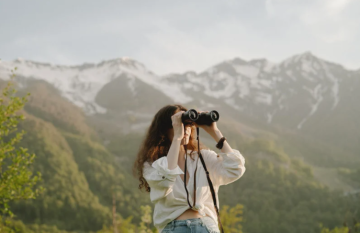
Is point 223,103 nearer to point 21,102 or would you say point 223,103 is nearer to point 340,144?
point 340,144

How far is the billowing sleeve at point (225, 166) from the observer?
2424mm

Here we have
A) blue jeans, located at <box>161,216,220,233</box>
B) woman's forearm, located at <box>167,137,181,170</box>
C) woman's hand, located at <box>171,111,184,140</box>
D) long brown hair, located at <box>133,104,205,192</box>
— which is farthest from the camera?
long brown hair, located at <box>133,104,205,192</box>

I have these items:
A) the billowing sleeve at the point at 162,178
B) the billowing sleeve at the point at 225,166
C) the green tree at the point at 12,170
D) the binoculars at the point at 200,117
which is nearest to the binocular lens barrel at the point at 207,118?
the binoculars at the point at 200,117

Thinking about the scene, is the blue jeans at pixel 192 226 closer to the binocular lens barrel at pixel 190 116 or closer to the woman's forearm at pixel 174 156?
the woman's forearm at pixel 174 156

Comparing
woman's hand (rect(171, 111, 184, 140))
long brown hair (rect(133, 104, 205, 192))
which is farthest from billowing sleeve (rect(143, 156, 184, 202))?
long brown hair (rect(133, 104, 205, 192))

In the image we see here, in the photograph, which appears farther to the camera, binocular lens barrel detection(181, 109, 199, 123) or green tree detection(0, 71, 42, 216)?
green tree detection(0, 71, 42, 216)

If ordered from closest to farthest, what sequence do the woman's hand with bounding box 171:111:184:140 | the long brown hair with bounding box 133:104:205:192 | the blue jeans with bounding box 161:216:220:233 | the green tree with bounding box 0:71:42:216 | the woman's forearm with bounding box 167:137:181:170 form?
1. the blue jeans with bounding box 161:216:220:233
2. the woman's forearm with bounding box 167:137:181:170
3. the woman's hand with bounding box 171:111:184:140
4. the long brown hair with bounding box 133:104:205:192
5. the green tree with bounding box 0:71:42:216

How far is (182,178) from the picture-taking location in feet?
7.95

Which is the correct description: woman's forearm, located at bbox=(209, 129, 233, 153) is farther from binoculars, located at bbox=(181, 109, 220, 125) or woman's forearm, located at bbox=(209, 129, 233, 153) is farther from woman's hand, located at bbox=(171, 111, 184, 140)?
woman's hand, located at bbox=(171, 111, 184, 140)

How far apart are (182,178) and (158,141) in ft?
1.59

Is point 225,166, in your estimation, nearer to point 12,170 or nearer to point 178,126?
point 178,126

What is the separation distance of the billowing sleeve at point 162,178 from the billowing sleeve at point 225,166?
0.33 metres

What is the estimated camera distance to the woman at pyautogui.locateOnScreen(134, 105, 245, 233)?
228cm

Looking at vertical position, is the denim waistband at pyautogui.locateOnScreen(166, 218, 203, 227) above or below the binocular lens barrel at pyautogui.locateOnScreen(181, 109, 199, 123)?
below
